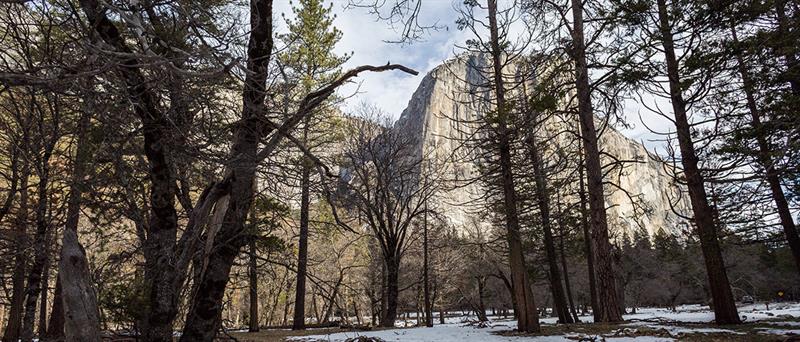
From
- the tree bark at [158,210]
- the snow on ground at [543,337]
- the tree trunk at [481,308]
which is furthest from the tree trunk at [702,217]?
the tree bark at [158,210]

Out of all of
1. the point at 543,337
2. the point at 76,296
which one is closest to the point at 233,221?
the point at 76,296

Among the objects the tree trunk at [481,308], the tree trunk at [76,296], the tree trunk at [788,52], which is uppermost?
the tree trunk at [788,52]

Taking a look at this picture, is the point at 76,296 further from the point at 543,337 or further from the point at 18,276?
the point at 18,276

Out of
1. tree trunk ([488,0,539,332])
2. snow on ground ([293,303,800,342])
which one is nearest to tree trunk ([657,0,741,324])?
snow on ground ([293,303,800,342])

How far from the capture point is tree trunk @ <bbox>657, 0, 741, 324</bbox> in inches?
376

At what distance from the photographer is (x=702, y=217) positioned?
33.5 feet

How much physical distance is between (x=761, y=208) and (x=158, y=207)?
1527cm

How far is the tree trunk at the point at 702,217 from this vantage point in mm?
9555

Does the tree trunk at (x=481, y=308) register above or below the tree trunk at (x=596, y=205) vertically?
below

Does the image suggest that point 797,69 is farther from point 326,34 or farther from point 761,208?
point 326,34

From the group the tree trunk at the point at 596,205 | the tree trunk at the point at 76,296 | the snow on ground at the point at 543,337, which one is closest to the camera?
the tree trunk at the point at 76,296

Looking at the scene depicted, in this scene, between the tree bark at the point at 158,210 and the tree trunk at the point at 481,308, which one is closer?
the tree bark at the point at 158,210

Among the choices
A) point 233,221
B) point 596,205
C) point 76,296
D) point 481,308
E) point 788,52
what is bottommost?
point 481,308

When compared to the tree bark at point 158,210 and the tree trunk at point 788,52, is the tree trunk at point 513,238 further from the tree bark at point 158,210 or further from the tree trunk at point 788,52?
the tree bark at point 158,210
